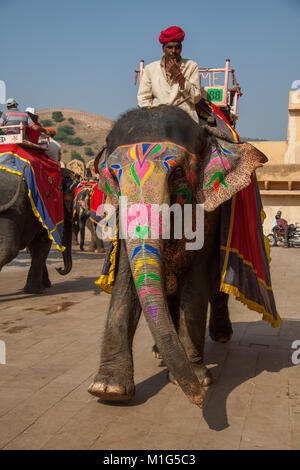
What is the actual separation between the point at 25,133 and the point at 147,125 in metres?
4.73

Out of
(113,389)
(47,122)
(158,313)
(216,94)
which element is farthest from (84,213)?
(47,122)

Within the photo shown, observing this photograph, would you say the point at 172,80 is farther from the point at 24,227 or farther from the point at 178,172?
the point at 24,227

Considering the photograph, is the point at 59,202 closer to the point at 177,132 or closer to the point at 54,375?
the point at 54,375

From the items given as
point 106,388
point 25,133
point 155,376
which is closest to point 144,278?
point 106,388

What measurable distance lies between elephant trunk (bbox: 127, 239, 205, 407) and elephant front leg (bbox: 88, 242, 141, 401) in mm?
682

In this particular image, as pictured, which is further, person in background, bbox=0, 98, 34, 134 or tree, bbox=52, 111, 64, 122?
tree, bbox=52, 111, 64, 122

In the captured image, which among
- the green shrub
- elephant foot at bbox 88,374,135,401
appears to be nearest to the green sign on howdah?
elephant foot at bbox 88,374,135,401

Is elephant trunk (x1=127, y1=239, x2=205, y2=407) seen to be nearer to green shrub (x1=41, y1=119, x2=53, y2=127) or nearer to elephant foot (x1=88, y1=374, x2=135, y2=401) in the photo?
elephant foot (x1=88, y1=374, x2=135, y2=401)

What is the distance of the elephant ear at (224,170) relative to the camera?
3.95m

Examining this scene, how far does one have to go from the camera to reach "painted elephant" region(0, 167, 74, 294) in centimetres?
768

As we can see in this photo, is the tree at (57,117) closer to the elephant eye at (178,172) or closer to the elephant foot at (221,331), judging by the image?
the elephant foot at (221,331)

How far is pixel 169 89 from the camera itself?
4297 mm

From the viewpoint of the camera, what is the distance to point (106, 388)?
3828mm

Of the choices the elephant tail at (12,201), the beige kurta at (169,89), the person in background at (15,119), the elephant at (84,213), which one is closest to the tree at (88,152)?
the elephant at (84,213)
